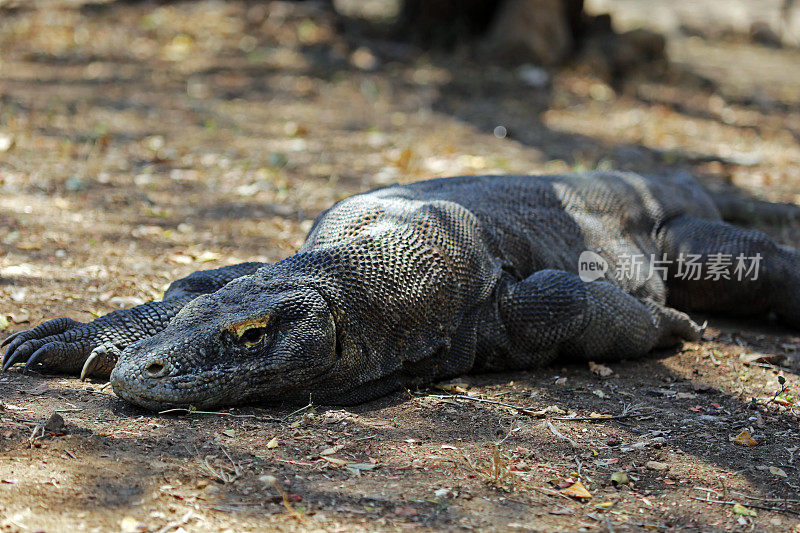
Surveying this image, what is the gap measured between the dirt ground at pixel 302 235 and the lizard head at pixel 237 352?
0.10m

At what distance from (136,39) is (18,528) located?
945 centimetres

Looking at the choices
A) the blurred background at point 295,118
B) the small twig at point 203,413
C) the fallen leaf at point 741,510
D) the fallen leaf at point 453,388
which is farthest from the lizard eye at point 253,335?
the fallen leaf at point 741,510

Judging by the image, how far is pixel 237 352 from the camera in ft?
9.73

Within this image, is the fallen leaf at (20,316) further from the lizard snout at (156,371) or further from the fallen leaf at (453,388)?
the fallen leaf at (453,388)

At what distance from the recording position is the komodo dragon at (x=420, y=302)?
9.81 ft

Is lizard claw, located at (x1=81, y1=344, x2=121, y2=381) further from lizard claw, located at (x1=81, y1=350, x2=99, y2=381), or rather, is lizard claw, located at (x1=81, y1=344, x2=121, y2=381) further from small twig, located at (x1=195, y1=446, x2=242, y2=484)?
small twig, located at (x1=195, y1=446, x2=242, y2=484)

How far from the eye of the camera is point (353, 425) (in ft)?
10.0

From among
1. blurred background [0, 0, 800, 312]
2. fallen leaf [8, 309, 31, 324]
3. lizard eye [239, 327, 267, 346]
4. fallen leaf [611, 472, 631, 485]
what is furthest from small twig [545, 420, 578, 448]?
fallen leaf [8, 309, 31, 324]

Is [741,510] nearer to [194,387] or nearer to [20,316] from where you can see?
[194,387]

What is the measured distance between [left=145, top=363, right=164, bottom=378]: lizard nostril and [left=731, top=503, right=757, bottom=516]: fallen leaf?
193cm

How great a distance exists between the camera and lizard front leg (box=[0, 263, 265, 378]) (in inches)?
129

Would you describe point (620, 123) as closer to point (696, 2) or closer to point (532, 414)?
point (532, 414)

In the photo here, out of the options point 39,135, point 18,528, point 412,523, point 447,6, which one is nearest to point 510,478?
point 412,523

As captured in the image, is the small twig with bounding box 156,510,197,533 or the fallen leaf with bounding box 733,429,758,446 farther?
the fallen leaf with bounding box 733,429,758,446
